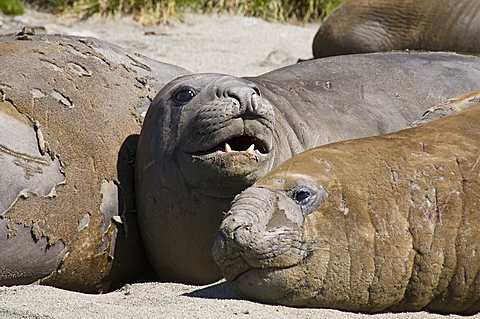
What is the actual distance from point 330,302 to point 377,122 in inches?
69.3

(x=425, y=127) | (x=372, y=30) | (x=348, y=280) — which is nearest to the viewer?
(x=348, y=280)

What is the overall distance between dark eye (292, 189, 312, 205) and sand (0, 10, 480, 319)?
35 centimetres

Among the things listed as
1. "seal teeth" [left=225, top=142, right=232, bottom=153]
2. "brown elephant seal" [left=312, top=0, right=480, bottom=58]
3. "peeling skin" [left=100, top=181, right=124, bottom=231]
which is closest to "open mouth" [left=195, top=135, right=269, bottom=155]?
"seal teeth" [left=225, top=142, right=232, bottom=153]

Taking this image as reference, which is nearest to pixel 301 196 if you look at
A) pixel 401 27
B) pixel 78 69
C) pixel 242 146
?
pixel 242 146

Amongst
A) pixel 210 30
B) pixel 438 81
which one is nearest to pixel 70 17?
pixel 210 30

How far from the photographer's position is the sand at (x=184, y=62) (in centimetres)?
391

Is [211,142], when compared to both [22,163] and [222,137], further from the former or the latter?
[22,163]

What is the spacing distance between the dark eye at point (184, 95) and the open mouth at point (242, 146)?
309mm

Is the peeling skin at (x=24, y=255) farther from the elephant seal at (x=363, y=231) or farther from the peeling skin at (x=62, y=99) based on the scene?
the elephant seal at (x=363, y=231)

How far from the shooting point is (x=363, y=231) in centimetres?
402

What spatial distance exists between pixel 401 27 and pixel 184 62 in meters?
1.69

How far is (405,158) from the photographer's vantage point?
4250mm

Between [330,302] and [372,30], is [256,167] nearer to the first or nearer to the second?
[330,302]

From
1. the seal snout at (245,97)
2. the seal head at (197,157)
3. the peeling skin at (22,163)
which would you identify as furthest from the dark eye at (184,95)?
the peeling skin at (22,163)
